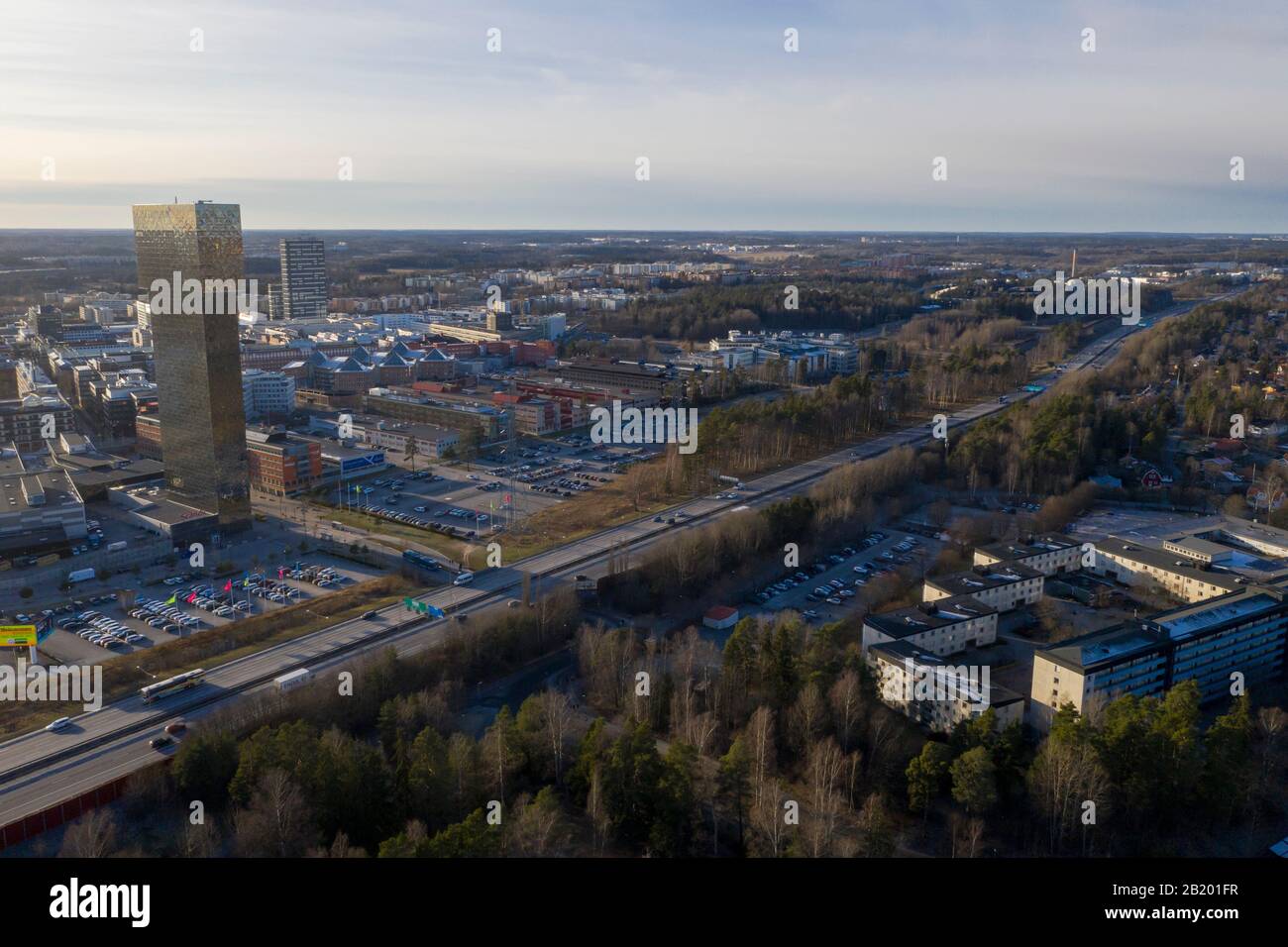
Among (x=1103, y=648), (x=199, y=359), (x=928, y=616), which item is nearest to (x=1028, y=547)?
(x=928, y=616)

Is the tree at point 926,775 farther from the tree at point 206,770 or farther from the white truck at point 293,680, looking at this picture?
the white truck at point 293,680

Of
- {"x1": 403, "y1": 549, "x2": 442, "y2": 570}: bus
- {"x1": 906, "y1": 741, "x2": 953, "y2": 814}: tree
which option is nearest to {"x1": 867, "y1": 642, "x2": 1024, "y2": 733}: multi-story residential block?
{"x1": 906, "y1": 741, "x2": 953, "y2": 814}: tree

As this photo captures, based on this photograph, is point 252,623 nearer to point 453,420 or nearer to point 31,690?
point 31,690

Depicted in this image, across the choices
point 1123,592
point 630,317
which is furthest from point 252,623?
point 630,317

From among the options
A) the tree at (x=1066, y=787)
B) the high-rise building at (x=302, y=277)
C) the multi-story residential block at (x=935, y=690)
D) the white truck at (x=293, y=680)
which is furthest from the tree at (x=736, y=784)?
the high-rise building at (x=302, y=277)

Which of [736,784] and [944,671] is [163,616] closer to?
[736,784]

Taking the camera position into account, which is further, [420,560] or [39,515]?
[39,515]

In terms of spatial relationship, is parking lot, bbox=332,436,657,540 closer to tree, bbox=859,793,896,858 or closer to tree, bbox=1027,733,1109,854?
tree, bbox=859,793,896,858
